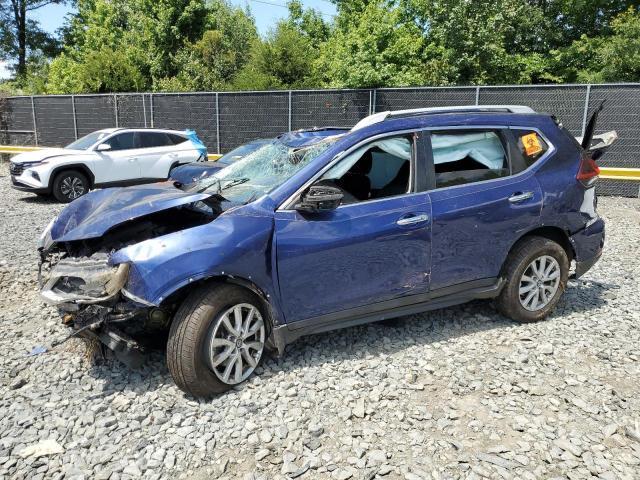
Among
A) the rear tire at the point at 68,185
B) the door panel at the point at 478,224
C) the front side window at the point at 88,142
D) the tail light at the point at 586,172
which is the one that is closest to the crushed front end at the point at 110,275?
the door panel at the point at 478,224

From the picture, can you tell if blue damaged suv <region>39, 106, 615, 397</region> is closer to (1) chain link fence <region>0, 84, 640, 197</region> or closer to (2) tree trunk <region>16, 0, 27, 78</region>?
(1) chain link fence <region>0, 84, 640, 197</region>

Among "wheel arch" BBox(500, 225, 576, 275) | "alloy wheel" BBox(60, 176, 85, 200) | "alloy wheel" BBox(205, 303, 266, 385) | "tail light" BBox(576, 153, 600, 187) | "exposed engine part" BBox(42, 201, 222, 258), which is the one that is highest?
"tail light" BBox(576, 153, 600, 187)

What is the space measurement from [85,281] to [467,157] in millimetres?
3049

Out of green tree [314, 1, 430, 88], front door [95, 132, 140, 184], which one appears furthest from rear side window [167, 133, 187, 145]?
green tree [314, 1, 430, 88]

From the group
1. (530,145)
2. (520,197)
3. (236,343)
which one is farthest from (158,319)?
(530,145)

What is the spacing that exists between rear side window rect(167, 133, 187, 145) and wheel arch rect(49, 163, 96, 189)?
79.4 inches

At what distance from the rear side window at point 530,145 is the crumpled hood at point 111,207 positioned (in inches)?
106

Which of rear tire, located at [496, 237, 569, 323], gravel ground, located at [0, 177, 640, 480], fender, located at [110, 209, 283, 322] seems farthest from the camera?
rear tire, located at [496, 237, 569, 323]

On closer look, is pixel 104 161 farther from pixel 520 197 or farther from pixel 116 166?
pixel 520 197

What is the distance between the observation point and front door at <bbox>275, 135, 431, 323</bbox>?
142 inches

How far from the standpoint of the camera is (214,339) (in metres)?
3.37

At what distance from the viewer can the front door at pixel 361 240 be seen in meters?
3.60

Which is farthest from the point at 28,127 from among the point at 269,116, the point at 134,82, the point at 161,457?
the point at 161,457

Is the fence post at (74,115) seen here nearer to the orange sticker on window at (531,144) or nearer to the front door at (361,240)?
the front door at (361,240)
